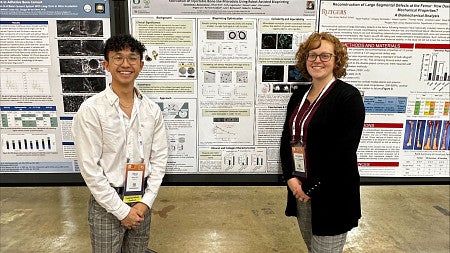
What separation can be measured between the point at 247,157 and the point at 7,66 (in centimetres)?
143

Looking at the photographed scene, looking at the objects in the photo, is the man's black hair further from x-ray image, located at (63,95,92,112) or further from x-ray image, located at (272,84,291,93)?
x-ray image, located at (272,84,291,93)

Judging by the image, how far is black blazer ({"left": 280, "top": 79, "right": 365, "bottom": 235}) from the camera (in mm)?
1685

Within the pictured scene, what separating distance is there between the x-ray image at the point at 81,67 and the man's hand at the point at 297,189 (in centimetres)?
118

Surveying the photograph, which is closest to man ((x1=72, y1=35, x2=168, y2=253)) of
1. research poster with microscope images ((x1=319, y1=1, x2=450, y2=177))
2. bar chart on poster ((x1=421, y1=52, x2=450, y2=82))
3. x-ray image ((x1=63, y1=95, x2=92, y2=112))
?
x-ray image ((x1=63, y1=95, x2=92, y2=112))

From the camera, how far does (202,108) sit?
215 centimetres

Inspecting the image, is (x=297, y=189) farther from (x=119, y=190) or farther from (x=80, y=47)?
(x=80, y=47)

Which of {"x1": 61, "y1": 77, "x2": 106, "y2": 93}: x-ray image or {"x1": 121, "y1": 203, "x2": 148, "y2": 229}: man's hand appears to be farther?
{"x1": 61, "y1": 77, "x2": 106, "y2": 93}: x-ray image

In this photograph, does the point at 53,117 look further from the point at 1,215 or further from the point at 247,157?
the point at 1,215

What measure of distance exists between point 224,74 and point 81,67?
79 centimetres

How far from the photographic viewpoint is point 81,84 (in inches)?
82.0

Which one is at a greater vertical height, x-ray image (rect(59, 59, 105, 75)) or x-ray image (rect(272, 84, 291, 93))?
x-ray image (rect(59, 59, 105, 75))

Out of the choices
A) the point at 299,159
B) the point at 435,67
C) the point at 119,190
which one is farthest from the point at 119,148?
the point at 435,67

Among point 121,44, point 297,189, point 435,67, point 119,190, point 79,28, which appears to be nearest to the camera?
point 121,44

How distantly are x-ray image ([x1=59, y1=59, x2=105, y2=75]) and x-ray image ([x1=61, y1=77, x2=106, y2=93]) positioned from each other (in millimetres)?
A: 33
